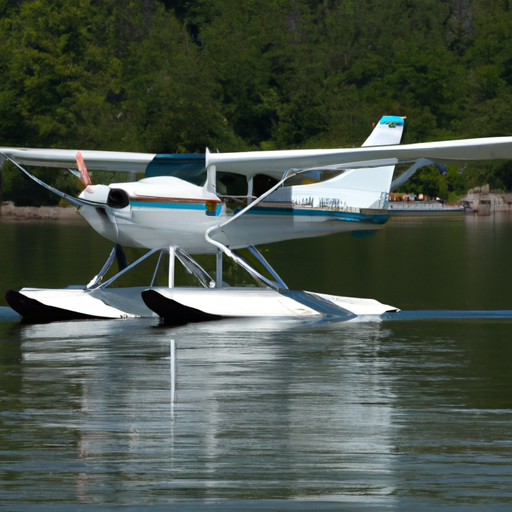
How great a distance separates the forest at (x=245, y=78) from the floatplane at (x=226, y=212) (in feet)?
111

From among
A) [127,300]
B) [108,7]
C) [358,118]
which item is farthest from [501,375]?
[108,7]

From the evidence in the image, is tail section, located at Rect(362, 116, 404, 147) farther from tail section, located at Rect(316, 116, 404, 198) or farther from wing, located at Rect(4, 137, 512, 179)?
wing, located at Rect(4, 137, 512, 179)

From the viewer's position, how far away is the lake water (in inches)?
175

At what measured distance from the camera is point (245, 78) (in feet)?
202

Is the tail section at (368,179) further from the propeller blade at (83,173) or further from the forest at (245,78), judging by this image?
the forest at (245,78)

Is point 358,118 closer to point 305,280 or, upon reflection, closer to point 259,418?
point 305,280

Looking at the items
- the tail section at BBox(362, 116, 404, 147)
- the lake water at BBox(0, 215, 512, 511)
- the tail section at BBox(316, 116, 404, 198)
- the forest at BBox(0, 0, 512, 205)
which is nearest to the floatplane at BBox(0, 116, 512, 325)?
the tail section at BBox(316, 116, 404, 198)

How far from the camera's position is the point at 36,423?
560cm

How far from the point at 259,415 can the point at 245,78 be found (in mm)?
56842

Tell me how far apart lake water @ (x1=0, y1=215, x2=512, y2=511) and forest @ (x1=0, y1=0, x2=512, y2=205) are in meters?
36.7

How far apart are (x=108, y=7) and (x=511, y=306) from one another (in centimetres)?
6508

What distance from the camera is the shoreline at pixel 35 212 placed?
48.8 meters

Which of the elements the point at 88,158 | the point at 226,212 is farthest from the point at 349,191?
the point at 88,158

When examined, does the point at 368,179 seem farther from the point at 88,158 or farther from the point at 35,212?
the point at 35,212
